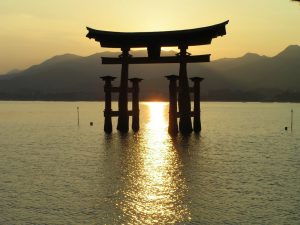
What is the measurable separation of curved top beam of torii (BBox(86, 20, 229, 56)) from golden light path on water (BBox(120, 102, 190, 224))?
10222 millimetres

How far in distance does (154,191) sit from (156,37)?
764 inches

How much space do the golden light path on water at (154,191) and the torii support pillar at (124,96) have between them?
32.6ft

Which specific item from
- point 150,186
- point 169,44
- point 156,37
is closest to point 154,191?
point 150,186

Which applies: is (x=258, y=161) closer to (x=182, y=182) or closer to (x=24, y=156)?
(x=182, y=182)

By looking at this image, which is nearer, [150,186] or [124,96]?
[150,186]

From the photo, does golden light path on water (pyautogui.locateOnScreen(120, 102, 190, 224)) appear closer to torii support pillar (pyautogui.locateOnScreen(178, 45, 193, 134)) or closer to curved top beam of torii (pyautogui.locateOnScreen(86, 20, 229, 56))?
torii support pillar (pyautogui.locateOnScreen(178, 45, 193, 134))

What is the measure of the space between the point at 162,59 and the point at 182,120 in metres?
5.22

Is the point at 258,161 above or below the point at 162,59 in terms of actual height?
below

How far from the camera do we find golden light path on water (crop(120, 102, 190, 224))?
13237mm

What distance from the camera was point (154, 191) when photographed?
16.6m

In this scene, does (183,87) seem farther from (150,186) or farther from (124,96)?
(150,186)

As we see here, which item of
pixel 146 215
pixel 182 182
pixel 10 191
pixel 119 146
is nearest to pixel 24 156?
pixel 119 146

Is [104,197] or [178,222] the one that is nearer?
[178,222]

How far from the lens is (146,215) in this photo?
1333 cm
